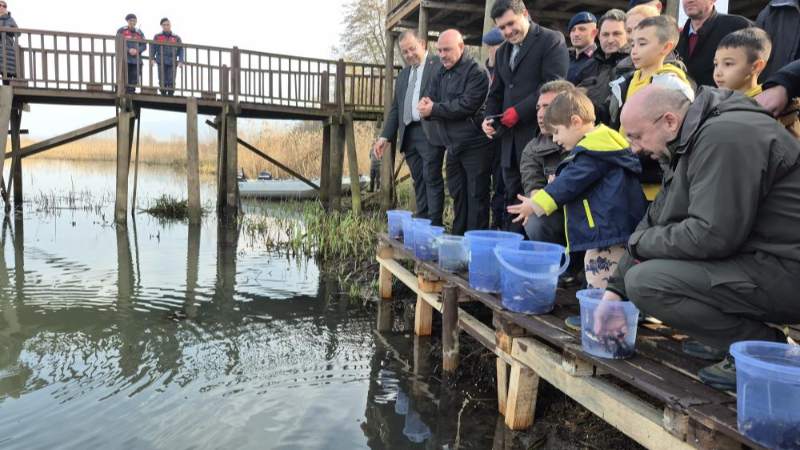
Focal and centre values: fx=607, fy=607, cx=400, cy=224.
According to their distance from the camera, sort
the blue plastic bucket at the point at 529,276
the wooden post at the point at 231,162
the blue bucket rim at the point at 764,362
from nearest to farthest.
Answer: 1. the blue bucket rim at the point at 764,362
2. the blue plastic bucket at the point at 529,276
3. the wooden post at the point at 231,162

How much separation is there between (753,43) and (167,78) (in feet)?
33.5

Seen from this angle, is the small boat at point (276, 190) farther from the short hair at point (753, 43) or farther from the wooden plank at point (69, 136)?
the short hair at point (753, 43)

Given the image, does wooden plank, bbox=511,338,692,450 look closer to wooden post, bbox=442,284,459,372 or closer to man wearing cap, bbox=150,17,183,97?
wooden post, bbox=442,284,459,372

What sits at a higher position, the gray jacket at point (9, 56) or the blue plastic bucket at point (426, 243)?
the gray jacket at point (9, 56)

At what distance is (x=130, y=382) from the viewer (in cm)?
368

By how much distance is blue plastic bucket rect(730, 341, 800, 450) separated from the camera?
1.68 metres

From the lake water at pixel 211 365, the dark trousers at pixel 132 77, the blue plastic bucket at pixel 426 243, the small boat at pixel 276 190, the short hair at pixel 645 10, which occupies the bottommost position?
the lake water at pixel 211 365

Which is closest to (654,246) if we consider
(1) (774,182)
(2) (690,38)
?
(1) (774,182)

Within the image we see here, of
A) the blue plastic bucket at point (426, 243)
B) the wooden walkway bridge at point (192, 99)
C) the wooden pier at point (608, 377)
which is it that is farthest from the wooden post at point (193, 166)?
the wooden pier at point (608, 377)

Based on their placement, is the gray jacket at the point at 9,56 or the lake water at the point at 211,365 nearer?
the lake water at the point at 211,365

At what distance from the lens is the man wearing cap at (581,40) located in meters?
4.54

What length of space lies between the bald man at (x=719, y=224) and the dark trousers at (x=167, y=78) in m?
9.84

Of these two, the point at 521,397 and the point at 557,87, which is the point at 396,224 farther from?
the point at 521,397

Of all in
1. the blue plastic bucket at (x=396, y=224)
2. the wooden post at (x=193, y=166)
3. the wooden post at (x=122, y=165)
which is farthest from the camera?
the wooden post at (x=193, y=166)
